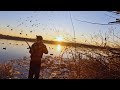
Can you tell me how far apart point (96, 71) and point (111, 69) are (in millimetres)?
278

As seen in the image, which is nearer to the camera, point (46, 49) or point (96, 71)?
point (46, 49)

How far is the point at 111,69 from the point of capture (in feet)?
14.3
